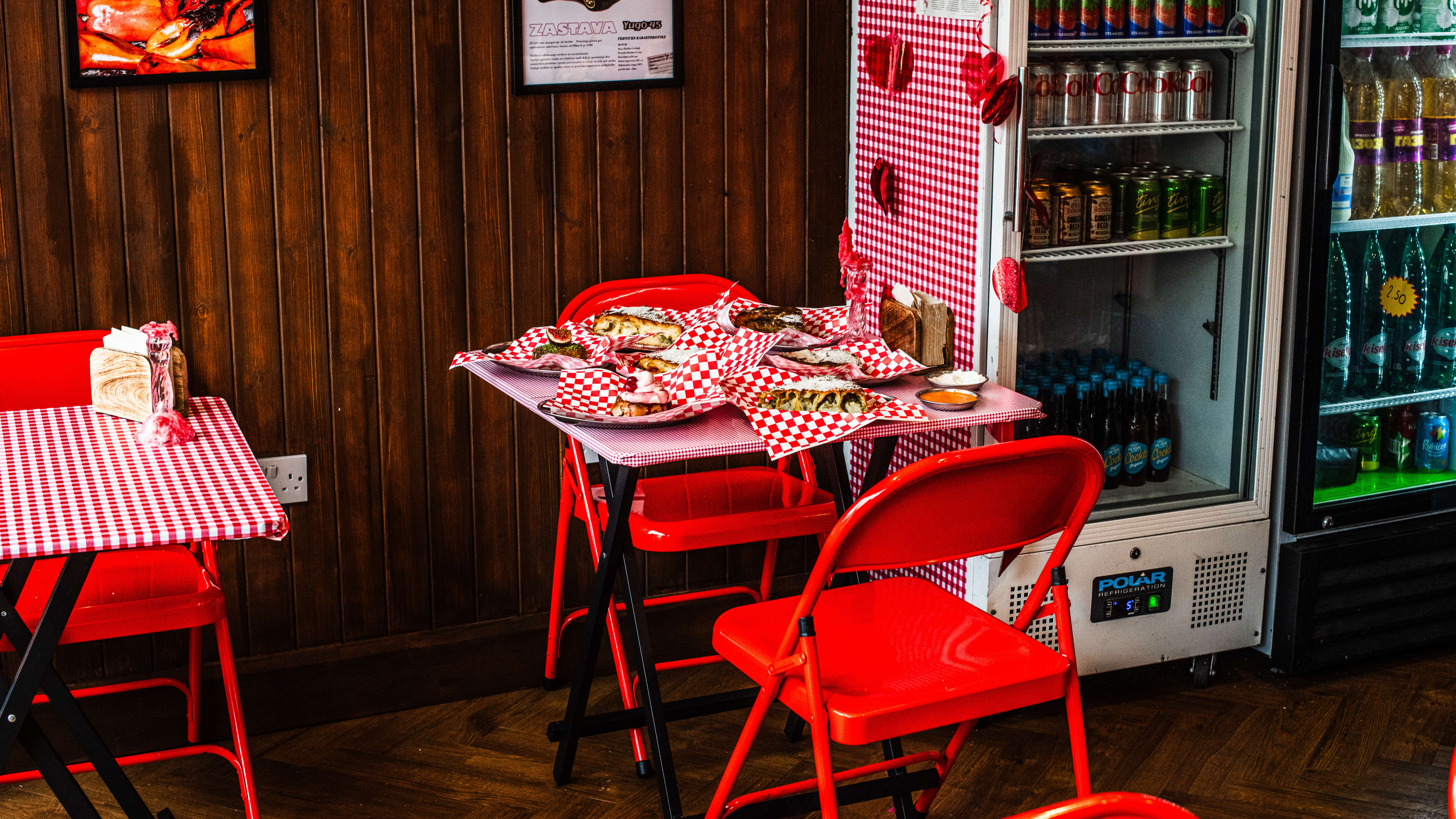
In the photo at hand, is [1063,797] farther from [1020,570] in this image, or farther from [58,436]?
[58,436]

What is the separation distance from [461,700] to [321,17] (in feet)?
4.94

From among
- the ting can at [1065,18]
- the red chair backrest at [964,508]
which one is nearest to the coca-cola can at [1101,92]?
the ting can at [1065,18]

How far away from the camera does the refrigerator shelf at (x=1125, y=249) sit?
2932 mm

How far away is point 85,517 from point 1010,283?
1.75 m

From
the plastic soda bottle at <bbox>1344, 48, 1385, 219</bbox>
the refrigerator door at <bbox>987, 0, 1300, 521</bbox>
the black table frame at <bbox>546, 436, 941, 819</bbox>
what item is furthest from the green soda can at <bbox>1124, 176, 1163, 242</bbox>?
the black table frame at <bbox>546, 436, 941, 819</bbox>

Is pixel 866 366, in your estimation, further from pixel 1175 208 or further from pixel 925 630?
pixel 1175 208

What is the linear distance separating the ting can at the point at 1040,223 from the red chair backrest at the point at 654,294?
60cm

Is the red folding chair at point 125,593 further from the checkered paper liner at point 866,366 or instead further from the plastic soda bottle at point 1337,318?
the plastic soda bottle at point 1337,318

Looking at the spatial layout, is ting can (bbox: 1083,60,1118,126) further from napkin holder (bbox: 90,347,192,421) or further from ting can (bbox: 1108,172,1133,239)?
napkin holder (bbox: 90,347,192,421)

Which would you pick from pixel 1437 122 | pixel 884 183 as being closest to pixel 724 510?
pixel 884 183

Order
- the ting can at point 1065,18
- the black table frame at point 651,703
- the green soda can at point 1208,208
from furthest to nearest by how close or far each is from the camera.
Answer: the green soda can at point 1208,208 < the ting can at point 1065,18 < the black table frame at point 651,703

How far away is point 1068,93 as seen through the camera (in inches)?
117

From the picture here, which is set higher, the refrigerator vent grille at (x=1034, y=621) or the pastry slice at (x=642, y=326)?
the pastry slice at (x=642, y=326)

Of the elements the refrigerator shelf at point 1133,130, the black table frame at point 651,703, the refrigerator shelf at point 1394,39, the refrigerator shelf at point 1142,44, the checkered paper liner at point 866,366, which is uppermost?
the refrigerator shelf at point 1394,39
